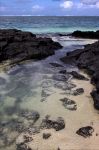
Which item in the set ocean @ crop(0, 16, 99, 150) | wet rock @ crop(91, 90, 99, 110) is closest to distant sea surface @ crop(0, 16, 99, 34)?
ocean @ crop(0, 16, 99, 150)

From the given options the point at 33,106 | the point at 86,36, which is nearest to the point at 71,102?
the point at 33,106

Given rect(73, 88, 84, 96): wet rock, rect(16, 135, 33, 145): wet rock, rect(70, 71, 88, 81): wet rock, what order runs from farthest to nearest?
1. rect(70, 71, 88, 81): wet rock
2. rect(73, 88, 84, 96): wet rock
3. rect(16, 135, 33, 145): wet rock

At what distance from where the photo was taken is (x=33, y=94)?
1162cm

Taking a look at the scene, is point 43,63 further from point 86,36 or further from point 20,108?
point 86,36

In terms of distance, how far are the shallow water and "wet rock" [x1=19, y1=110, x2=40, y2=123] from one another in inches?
5.2

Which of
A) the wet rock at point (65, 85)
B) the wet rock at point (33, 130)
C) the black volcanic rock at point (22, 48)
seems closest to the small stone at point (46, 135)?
the wet rock at point (33, 130)

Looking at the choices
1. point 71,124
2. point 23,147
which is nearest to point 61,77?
point 71,124

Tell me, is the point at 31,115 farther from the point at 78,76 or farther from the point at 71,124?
the point at 78,76

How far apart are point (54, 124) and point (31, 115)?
0.99 meters

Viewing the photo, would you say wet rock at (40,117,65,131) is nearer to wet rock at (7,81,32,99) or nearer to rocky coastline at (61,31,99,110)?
wet rock at (7,81,32,99)

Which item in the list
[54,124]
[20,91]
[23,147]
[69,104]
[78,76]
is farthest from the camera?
[78,76]

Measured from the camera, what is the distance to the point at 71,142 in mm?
7848

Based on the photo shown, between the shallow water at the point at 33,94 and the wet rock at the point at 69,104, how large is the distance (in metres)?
0.17

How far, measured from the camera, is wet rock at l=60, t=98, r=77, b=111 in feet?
33.3
